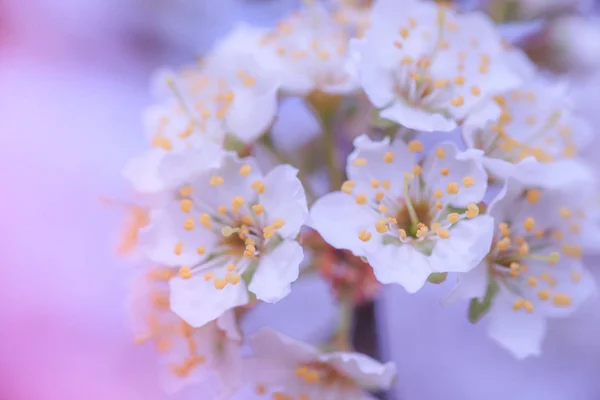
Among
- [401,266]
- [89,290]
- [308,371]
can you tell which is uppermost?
[401,266]

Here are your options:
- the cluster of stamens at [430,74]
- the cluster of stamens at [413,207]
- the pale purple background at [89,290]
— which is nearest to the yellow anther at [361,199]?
the cluster of stamens at [413,207]

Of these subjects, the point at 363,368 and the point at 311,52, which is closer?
the point at 363,368

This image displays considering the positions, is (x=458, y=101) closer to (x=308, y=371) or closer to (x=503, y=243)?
(x=503, y=243)

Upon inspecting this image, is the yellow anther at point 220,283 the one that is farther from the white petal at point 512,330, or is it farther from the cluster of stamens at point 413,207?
the white petal at point 512,330

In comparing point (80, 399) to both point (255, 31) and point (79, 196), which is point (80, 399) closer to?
point (79, 196)

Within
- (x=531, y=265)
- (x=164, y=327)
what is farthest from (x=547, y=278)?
(x=164, y=327)

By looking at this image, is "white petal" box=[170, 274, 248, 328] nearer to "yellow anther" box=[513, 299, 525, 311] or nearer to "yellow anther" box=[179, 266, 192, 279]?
"yellow anther" box=[179, 266, 192, 279]

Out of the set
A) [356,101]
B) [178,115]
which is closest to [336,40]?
[356,101]
